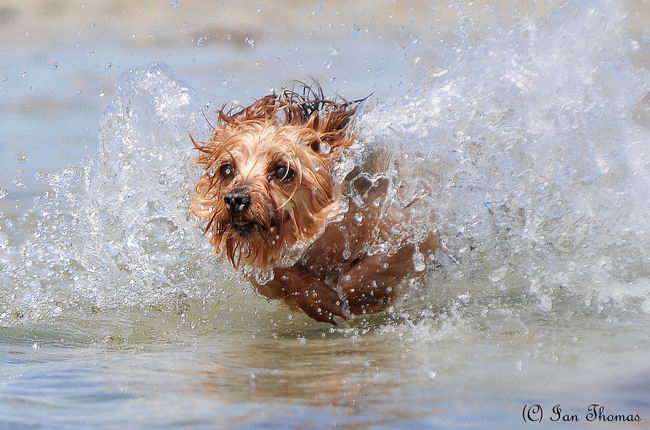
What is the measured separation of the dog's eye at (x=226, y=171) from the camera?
481cm

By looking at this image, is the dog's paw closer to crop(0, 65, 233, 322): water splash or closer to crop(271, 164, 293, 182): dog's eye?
crop(271, 164, 293, 182): dog's eye

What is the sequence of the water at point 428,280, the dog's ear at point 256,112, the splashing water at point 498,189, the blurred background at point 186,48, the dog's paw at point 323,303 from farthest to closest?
the blurred background at point 186,48 < the splashing water at point 498,189 < the dog's ear at point 256,112 < the dog's paw at point 323,303 < the water at point 428,280

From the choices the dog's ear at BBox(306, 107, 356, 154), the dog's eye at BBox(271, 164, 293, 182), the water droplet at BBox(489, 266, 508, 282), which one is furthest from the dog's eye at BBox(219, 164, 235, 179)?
the water droplet at BBox(489, 266, 508, 282)

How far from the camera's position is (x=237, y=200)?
14.8ft

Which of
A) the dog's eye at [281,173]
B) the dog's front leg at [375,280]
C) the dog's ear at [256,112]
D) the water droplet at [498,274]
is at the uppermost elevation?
the dog's ear at [256,112]

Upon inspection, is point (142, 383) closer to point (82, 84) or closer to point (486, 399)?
point (486, 399)

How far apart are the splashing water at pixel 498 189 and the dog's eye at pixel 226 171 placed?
640 millimetres

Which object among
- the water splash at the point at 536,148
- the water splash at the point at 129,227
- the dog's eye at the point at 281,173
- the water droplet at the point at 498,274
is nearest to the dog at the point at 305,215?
the dog's eye at the point at 281,173

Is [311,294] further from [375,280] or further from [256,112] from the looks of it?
[256,112]

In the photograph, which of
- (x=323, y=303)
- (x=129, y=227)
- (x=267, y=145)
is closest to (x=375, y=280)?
(x=323, y=303)

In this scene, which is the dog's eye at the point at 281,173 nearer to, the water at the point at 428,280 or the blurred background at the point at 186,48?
the water at the point at 428,280

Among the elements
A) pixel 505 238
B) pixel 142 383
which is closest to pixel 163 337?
pixel 142 383

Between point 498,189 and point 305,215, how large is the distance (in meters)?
1.11

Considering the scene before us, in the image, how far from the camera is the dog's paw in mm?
4875
